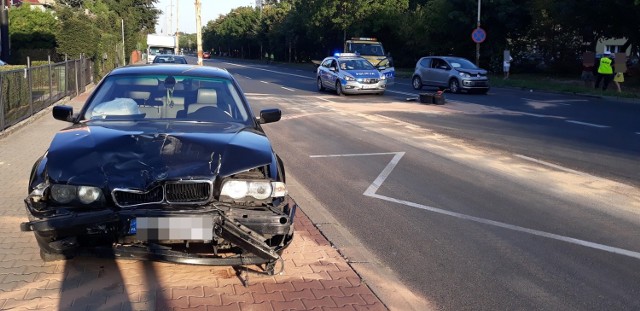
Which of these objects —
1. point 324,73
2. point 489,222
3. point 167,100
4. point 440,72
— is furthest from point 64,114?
point 440,72

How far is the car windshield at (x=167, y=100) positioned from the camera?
19.9 ft

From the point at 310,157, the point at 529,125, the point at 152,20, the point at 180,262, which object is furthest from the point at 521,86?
the point at 152,20

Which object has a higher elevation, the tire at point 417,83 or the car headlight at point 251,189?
the tire at point 417,83

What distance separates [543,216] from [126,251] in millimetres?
4745

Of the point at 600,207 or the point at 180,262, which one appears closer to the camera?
the point at 180,262

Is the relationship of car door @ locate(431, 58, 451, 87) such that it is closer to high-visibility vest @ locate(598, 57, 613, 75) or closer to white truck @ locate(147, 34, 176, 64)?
high-visibility vest @ locate(598, 57, 613, 75)

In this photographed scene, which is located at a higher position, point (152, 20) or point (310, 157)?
point (152, 20)

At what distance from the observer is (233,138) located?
5266mm

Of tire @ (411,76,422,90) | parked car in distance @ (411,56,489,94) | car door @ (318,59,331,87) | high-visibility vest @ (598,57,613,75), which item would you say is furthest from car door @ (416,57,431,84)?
high-visibility vest @ (598,57,613,75)

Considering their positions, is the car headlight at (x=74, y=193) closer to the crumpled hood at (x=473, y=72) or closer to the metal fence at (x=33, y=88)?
the metal fence at (x=33, y=88)

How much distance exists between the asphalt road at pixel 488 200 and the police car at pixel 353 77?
26.5 feet

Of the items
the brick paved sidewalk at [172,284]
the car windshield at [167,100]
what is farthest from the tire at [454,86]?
the brick paved sidewalk at [172,284]

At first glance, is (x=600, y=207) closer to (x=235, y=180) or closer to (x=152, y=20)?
(x=235, y=180)

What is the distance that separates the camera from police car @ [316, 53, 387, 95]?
25219 millimetres
